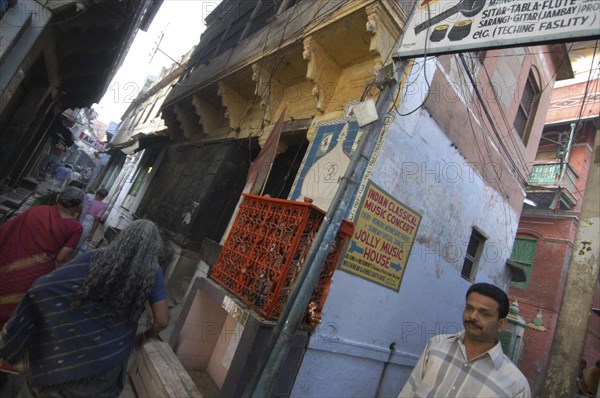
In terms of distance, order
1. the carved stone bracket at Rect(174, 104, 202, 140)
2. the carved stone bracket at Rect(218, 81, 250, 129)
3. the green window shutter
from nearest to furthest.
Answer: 1. the carved stone bracket at Rect(218, 81, 250, 129)
2. the carved stone bracket at Rect(174, 104, 202, 140)
3. the green window shutter

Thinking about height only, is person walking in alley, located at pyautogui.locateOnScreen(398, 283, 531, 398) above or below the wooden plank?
above

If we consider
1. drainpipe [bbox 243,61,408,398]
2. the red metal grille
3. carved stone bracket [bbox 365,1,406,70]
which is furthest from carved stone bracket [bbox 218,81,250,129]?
drainpipe [bbox 243,61,408,398]

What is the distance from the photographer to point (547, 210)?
1255cm

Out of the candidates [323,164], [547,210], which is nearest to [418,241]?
[323,164]

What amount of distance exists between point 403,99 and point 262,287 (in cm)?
341

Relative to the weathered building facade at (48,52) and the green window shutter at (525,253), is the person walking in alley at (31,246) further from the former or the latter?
the green window shutter at (525,253)

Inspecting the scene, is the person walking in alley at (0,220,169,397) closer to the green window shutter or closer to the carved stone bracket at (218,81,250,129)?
the carved stone bracket at (218,81,250,129)

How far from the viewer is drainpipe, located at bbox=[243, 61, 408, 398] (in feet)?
9.67

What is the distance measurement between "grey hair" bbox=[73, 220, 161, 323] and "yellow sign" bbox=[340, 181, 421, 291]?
2635 mm

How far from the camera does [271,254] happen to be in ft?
11.7

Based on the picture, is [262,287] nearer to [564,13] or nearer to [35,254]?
[35,254]

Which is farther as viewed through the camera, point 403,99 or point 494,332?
point 403,99

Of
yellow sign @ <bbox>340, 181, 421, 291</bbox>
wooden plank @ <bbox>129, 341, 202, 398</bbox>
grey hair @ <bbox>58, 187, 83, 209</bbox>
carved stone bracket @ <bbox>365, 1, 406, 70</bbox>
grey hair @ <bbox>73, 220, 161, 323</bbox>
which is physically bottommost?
wooden plank @ <bbox>129, 341, 202, 398</bbox>

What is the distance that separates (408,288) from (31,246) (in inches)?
199
